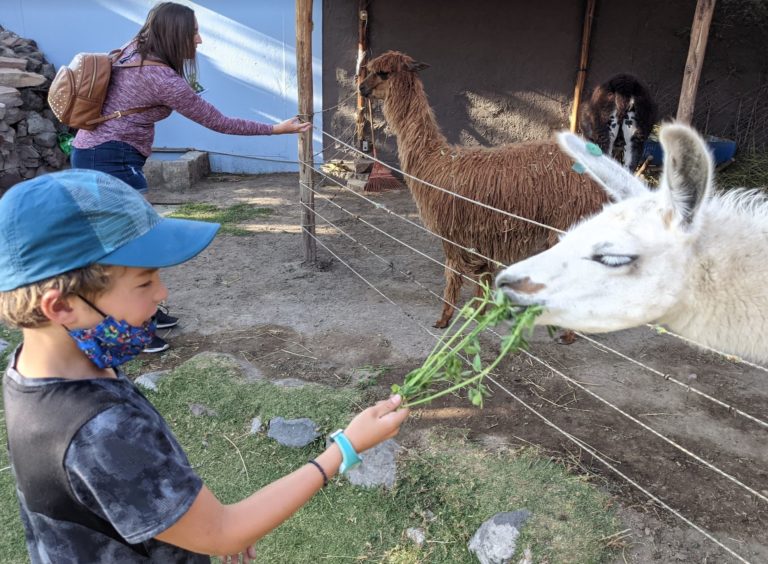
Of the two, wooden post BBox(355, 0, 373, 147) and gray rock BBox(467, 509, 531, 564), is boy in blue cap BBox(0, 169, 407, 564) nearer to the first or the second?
gray rock BBox(467, 509, 531, 564)

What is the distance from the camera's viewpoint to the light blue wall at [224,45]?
7.83 meters

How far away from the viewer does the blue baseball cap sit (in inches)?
36.0

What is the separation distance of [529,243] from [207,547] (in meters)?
3.02

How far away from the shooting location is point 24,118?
7152mm

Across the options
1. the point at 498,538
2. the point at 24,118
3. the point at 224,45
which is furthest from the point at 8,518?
the point at 224,45

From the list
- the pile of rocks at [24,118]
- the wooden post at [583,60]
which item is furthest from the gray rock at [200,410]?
the wooden post at [583,60]

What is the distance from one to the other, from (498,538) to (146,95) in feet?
9.02

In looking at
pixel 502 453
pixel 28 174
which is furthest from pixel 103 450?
pixel 28 174

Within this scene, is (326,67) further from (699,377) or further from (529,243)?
(699,377)

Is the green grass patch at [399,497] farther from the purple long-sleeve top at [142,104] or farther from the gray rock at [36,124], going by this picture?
the gray rock at [36,124]

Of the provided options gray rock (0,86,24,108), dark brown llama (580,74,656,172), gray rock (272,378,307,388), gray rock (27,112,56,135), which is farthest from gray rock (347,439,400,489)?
gray rock (27,112,56,135)

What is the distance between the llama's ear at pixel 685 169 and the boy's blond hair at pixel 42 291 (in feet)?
4.06

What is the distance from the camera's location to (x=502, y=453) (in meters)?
2.55

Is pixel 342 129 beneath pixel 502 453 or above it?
above
